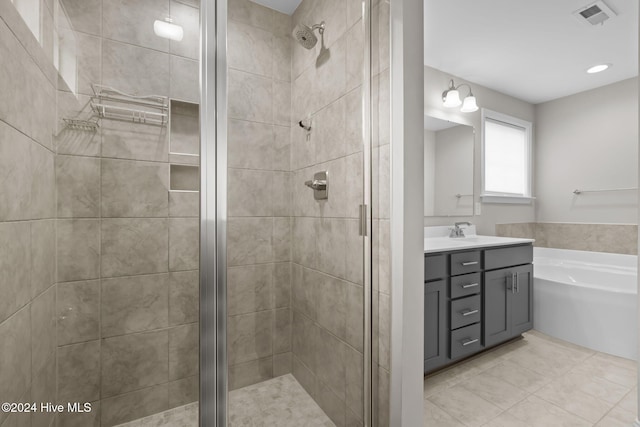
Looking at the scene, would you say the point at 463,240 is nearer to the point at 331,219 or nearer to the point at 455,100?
the point at 455,100

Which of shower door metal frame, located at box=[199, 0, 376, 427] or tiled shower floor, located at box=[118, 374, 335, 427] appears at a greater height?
shower door metal frame, located at box=[199, 0, 376, 427]

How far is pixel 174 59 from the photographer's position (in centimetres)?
86

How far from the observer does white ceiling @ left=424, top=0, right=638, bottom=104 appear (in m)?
2.01

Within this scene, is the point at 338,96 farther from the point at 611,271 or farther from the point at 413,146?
the point at 611,271

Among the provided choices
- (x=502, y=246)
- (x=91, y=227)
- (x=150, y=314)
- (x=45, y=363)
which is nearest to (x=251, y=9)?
(x=91, y=227)

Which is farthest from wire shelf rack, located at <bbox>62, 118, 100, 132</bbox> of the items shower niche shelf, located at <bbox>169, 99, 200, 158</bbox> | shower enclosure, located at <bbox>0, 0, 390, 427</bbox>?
shower niche shelf, located at <bbox>169, 99, 200, 158</bbox>

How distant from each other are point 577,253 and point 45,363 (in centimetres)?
448

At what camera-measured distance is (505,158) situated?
3.33 metres

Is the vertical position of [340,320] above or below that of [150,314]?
below

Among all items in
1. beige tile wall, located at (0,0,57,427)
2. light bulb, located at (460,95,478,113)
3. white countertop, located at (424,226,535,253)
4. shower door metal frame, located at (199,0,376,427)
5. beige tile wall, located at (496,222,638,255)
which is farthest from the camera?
beige tile wall, located at (496,222,638,255)

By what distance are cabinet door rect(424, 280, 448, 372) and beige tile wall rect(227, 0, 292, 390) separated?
1117 millimetres

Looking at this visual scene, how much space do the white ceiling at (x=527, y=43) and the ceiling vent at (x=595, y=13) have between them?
36 mm

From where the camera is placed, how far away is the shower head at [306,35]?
41.3 inches

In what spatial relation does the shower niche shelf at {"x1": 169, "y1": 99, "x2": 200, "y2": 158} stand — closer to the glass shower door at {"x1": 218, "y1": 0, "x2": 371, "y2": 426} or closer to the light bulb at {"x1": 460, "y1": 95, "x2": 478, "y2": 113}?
the glass shower door at {"x1": 218, "y1": 0, "x2": 371, "y2": 426}
